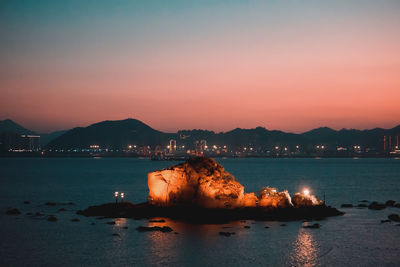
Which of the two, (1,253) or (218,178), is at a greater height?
(218,178)

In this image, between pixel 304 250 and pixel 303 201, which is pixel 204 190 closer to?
pixel 303 201

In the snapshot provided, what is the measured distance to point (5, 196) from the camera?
69.1 m

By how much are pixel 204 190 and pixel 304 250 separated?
46.1ft

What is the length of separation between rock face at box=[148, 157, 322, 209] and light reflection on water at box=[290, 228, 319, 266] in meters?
8.19

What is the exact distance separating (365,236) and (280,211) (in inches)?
380

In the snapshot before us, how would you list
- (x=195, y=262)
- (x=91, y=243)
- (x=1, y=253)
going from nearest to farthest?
1. (x=195, y=262)
2. (x=1, y=253)
3. (x=91, y=243)

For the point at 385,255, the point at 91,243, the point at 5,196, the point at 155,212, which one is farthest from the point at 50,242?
the point at 5,196

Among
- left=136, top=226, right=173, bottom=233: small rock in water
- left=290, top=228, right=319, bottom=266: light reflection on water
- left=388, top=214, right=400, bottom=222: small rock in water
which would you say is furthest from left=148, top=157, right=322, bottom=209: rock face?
left=290, top=228, right=319, bottom=266: light reflection on water

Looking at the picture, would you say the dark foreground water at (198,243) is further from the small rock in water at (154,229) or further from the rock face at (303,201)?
the rock face at (303,201)

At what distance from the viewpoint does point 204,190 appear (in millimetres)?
44094

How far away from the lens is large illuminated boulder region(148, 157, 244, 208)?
4403cm

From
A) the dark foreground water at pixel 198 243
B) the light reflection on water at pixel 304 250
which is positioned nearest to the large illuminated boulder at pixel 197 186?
the dark foreground water at pixel 198 243

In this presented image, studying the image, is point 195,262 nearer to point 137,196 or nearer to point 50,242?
point 50,242

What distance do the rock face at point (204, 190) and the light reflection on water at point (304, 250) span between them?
8.19 m
